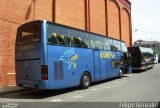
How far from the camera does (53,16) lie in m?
19.3

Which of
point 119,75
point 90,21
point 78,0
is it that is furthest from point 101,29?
point 119,75

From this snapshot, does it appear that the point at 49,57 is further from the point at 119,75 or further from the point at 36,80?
the point at 119,75

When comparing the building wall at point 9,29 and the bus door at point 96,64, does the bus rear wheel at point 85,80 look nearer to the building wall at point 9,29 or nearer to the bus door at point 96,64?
the bus door at point 96,64

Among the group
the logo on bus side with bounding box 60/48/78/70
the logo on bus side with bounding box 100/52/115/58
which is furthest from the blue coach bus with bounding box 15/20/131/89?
the logo on bus side with bounding box 100/52/115/58

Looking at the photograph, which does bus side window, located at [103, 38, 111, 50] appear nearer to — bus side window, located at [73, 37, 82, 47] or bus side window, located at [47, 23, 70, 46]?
bus side window, located at [73, 37, 82, 47]

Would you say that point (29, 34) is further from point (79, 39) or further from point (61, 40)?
point (79, 39)

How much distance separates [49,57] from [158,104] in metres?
4.97

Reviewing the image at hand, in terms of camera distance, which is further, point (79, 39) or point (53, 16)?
point (53, 16)

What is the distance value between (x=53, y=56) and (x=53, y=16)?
8257mm

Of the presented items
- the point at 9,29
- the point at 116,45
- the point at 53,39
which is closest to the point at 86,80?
the point at 53,39

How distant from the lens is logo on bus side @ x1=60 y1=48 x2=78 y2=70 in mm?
12383

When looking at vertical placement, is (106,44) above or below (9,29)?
below

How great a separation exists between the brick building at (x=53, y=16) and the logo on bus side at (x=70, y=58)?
4382 mm

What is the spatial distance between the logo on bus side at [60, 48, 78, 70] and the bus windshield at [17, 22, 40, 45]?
5.23ft
